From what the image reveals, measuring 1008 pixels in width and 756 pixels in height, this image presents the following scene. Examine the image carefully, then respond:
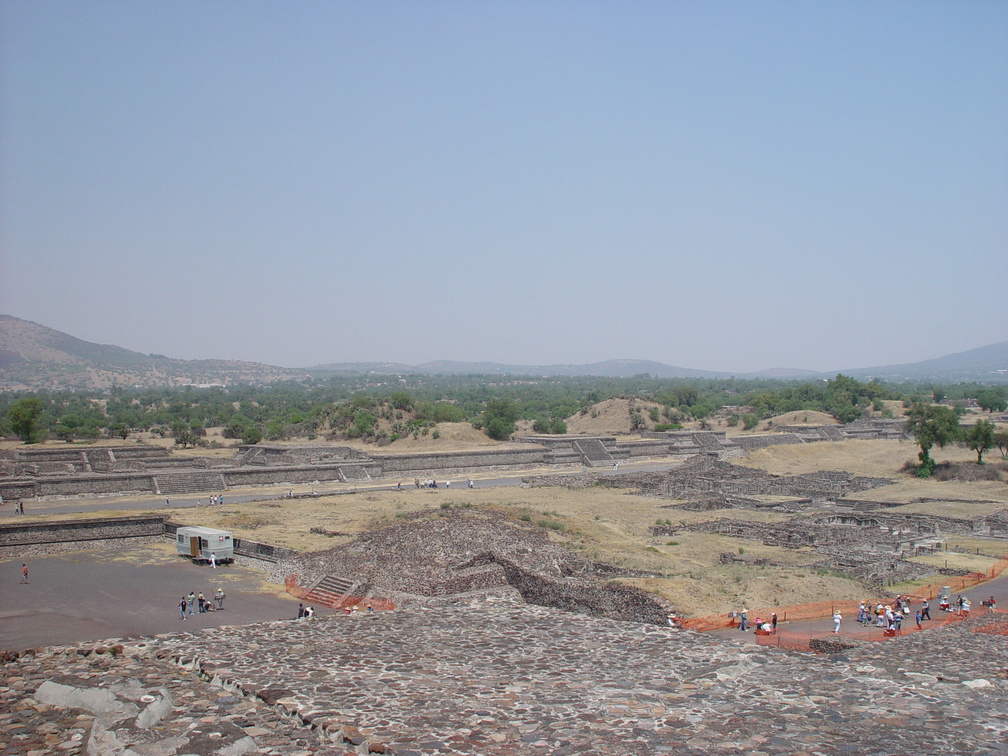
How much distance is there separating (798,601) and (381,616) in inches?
474

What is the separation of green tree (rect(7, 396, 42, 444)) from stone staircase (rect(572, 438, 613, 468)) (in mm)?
41882

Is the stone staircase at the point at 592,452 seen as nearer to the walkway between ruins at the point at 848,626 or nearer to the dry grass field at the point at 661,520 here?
the dry grass field at the point at 661,520

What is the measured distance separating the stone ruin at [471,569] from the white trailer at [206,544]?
2.46m

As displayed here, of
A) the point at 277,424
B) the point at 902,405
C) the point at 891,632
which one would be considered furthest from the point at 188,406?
the point at 891,632

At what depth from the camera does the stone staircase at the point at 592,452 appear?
2418 inches

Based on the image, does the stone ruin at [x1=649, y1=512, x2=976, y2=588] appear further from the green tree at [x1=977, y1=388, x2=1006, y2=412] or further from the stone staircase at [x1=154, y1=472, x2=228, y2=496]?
the green tree at [x1=977, y1=388, x2=1006, y2=412]

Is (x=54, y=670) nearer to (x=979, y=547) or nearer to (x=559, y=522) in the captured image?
(x=559, y=522)

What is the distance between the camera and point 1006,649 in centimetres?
1523

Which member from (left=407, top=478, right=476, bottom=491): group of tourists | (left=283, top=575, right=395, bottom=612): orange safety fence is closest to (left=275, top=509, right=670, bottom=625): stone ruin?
(left=283, top=575, right=395, bottom=612): orange safety fence

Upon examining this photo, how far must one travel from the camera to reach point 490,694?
1117 centimetres

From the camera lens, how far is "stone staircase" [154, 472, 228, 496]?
41812mm

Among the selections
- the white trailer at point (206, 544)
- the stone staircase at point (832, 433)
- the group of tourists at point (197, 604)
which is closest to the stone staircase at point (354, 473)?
the white trailer at point (206, 544)

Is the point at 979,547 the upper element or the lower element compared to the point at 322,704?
lower

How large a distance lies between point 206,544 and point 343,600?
26.5ft
